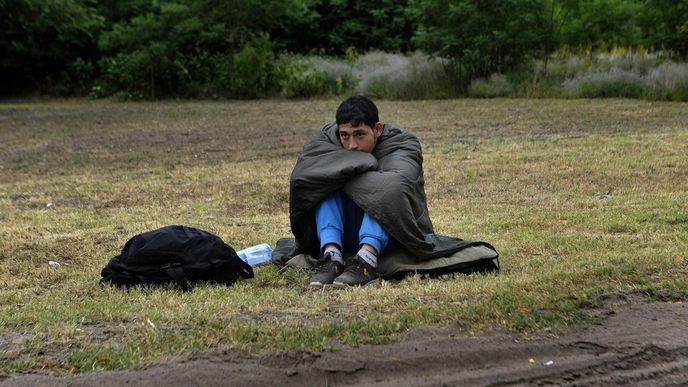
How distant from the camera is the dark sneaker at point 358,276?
16.4ft

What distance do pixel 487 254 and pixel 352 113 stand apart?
47.9 inches

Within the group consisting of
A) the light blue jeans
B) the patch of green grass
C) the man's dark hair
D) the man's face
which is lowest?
the patch of green grass

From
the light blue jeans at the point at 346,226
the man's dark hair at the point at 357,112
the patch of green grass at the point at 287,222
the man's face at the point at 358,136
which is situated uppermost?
the man's dark hair at the point at 357,112

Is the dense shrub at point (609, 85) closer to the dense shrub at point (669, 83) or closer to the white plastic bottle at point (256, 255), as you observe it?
the dense shrub at point (669, 83)

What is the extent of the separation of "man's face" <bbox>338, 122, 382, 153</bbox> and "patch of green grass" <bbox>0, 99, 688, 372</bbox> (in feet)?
2.91

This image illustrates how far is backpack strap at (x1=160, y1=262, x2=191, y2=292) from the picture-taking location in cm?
505

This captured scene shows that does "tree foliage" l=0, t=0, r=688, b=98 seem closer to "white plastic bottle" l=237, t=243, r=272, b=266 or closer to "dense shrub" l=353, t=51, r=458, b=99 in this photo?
"dense shrub" l=353, t=51, r=458, b=99

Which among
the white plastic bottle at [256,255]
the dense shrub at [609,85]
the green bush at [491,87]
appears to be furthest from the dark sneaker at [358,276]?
the green bush at [491,87]

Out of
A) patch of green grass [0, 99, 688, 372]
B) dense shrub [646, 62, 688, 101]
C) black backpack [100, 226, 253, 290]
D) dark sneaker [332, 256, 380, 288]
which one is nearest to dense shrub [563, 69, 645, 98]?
dense shrub [646, 62, 688, 101]

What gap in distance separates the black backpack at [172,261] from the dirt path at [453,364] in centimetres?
151

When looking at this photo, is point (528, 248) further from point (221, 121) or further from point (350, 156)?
point (221, 121)

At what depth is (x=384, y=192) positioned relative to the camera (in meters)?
5.16

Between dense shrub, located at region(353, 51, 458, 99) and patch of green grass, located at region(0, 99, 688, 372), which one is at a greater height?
dense shrub, located at region(353, 51, 458, 99)

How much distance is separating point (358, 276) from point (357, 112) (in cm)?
105
